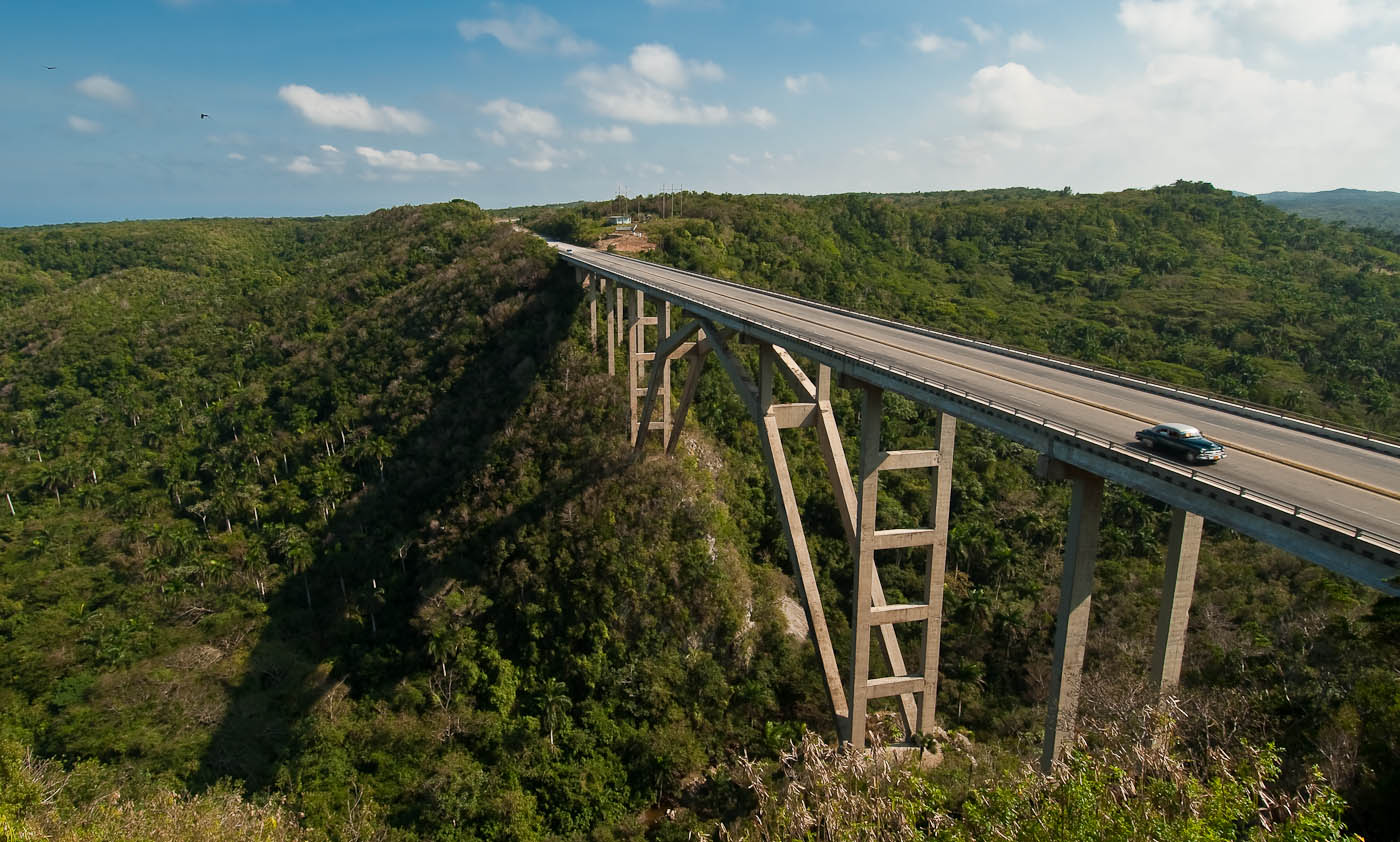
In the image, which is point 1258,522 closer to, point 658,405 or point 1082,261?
point 658,405

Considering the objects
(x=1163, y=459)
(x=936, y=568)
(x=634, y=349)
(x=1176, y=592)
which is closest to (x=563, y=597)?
(x=634, y=349)

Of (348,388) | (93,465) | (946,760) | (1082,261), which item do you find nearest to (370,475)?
(348,388)

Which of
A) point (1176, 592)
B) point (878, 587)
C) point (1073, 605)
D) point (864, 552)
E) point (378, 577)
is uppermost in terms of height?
point (1176, 592)

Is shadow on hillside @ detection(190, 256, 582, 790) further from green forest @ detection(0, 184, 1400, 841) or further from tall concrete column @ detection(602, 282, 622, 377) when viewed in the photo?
tall concrete column @ detection(602, 282, 622, 377)

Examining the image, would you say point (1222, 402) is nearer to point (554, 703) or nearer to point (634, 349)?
point (554, 703)

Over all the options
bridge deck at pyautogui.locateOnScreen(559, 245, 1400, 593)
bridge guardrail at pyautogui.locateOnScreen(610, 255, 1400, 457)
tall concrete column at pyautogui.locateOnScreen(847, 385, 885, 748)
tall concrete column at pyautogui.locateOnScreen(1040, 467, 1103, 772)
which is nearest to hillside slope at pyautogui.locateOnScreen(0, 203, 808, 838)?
tall concrete column at pyautogui.locateOnScreen(847, 385, 885, 748)

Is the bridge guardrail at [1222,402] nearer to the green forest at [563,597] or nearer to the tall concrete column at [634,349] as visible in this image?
the green forest at [563,597]
